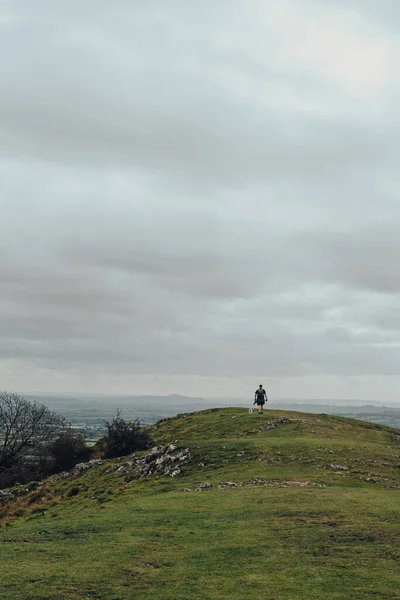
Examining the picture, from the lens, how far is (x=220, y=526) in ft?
82.8

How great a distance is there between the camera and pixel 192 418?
240 ft

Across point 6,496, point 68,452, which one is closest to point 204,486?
point 6,496

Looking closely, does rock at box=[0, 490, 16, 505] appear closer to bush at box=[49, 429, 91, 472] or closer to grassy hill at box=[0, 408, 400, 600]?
grassy hill at box=[0, 408, 400, 600]

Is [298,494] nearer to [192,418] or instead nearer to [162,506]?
[162,506]

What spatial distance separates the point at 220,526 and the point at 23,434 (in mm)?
74346

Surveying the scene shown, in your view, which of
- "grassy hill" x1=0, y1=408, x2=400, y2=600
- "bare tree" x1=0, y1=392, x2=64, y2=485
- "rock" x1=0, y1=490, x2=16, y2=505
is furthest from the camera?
"bare tree" x1=0, y1=392, x2=64, y2=485

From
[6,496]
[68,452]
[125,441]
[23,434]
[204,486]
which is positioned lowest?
[6,496]

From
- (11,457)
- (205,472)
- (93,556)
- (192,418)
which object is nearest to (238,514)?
(93,556)

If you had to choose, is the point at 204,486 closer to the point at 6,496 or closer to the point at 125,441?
the point at 125,441

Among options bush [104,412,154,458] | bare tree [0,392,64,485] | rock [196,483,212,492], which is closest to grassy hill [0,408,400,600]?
rock [196,483,212,492]

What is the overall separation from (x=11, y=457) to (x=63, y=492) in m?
45.5

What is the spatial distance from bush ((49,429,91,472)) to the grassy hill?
2264cm

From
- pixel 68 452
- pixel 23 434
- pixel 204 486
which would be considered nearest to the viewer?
pixel 204 486

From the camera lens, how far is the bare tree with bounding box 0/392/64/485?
85312mm
